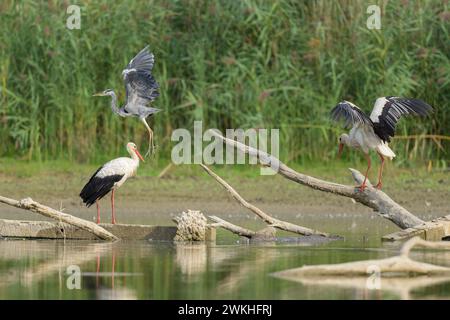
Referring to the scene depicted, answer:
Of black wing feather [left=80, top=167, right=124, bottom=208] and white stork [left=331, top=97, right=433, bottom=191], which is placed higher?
white stork [left=331, top=97, right=433, bottom=191]

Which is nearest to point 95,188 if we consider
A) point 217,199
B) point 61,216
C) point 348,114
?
point 61,216

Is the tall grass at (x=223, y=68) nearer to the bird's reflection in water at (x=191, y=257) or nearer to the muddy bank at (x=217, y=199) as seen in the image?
the muddy bank at (x=217, y=199)

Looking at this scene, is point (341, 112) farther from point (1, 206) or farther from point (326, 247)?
point (1, 206)

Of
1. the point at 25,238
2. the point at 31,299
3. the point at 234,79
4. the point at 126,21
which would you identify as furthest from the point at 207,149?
the point at 31,299

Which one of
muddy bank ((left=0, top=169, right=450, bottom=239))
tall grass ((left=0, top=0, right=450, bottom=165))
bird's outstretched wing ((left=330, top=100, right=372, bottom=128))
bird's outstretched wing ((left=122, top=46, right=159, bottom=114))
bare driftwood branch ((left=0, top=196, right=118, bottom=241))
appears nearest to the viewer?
bare driftwood branch ((left=0, top=196, right=118, bottom=241))

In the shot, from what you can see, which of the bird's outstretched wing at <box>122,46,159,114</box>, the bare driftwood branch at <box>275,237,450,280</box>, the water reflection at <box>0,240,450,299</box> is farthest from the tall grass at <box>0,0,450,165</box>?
the bare driftwood branch at <box>275,237,450,280</box>

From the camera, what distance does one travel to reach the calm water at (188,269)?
7.85m

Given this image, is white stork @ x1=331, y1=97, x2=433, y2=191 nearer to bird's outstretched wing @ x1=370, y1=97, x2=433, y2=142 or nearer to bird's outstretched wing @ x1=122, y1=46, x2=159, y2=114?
bird's outstretched wing @ x1=370, y1=97, x2=433, y2=142

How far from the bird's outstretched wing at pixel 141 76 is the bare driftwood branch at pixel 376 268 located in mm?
3794

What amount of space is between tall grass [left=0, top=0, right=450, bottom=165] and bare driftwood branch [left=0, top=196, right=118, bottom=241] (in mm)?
4470

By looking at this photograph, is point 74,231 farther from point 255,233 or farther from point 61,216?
point 255,233

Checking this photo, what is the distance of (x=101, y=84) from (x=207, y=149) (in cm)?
160

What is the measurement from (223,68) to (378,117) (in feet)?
15.9

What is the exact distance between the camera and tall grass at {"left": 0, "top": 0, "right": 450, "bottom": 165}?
1514 centimetres
